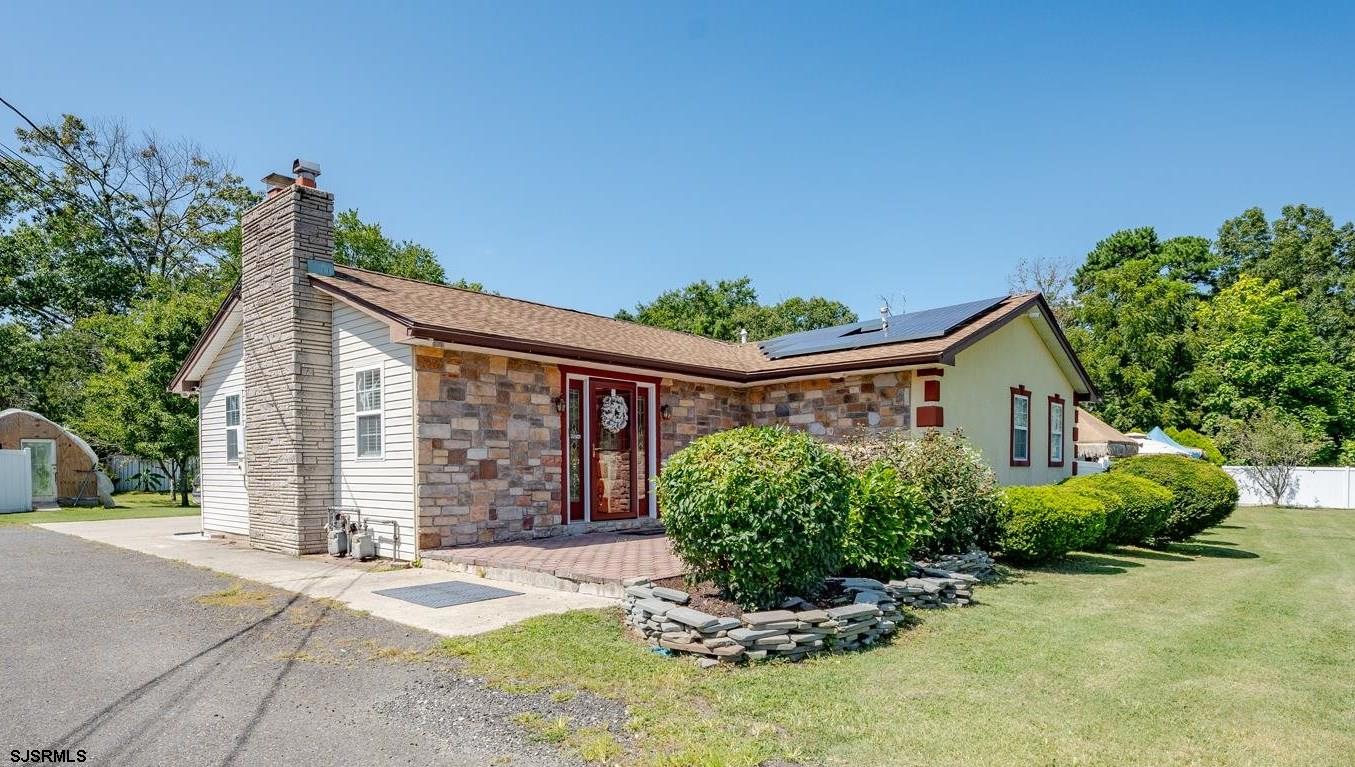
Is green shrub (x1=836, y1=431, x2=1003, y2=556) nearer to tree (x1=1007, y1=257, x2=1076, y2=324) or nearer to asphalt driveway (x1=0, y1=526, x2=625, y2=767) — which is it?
asphalt driveway (x1=0, y1=526, x2=625, y2=767)

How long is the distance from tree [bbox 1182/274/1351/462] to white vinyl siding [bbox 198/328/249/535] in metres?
33.1

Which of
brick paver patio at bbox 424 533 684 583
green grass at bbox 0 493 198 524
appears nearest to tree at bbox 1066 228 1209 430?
brick paver patio at bbox 424 533 684 583

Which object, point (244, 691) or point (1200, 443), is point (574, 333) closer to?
point (244, 691)

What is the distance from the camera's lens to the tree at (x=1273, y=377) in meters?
28.5

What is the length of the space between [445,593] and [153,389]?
690 inches

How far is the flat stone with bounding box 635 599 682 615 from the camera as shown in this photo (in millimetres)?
5543

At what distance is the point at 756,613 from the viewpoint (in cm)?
551

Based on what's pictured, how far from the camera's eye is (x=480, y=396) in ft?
32.5

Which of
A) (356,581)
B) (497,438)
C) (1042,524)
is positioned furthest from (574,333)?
(1042,524)

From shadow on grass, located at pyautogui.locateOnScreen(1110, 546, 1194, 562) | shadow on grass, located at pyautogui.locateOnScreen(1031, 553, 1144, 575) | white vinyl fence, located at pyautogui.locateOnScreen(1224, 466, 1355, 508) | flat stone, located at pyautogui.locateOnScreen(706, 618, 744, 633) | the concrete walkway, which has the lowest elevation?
white vinyl fence, located at pyautogui.locateOnScreen(1224, 466, 1355, 508)

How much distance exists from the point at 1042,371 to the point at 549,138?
11505mm

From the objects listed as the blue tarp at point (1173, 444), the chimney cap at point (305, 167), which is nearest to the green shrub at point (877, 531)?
the chimney cap at point (305, 167)

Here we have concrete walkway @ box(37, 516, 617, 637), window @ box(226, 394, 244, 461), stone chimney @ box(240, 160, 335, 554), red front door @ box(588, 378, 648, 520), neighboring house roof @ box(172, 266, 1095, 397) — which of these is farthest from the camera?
window @ box(226, 394, 244, 461)

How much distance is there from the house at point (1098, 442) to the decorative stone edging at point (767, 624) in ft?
61.0
